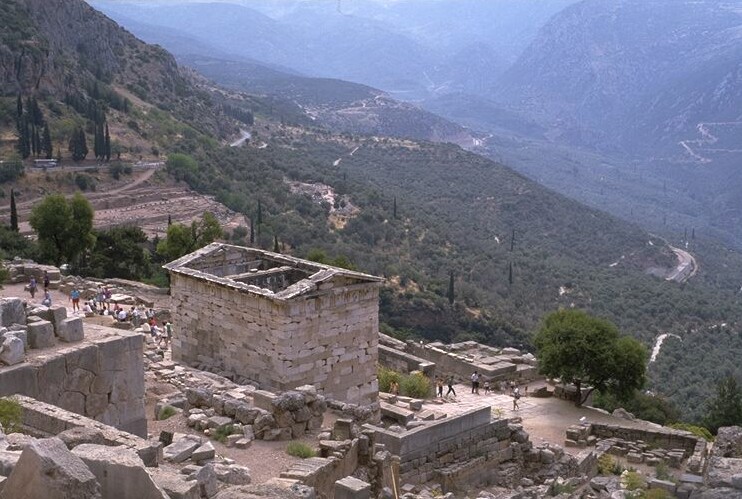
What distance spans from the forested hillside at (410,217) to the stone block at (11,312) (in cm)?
2302

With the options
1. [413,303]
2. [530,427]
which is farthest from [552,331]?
[413,303]

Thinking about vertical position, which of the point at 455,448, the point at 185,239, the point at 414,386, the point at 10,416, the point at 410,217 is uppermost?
the point at 10,416

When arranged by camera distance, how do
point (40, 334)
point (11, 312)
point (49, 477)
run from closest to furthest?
point (49, 477) < point (40, 334) < point (11, 312)

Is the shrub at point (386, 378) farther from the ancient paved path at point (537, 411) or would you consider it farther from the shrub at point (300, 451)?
the shrub at point (300, 451)

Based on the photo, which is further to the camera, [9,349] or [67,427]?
[9,349]

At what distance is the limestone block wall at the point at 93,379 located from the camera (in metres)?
10.2

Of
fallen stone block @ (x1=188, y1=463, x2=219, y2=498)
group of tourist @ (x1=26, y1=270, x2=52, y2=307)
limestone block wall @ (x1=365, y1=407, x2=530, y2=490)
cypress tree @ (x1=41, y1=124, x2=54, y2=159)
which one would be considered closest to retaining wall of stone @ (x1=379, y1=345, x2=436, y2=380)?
limestone block wall @ (x1=365, y1=407, x2=530, y2=490)

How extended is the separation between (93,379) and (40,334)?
82 cm

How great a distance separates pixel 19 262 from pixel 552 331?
17173mm

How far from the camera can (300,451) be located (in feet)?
40.2

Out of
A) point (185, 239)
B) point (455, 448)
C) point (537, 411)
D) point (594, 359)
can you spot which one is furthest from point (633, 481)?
point (185, 239)

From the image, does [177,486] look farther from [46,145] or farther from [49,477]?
[46,145]

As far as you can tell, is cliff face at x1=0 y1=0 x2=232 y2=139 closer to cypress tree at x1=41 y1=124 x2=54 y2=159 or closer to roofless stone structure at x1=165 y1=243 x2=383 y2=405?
cypress tree at x1=41 y1=124 x2=54 y2=159

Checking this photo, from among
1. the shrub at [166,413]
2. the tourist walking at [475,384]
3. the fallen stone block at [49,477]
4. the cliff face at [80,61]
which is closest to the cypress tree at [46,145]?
the cliff face at [80,61]
